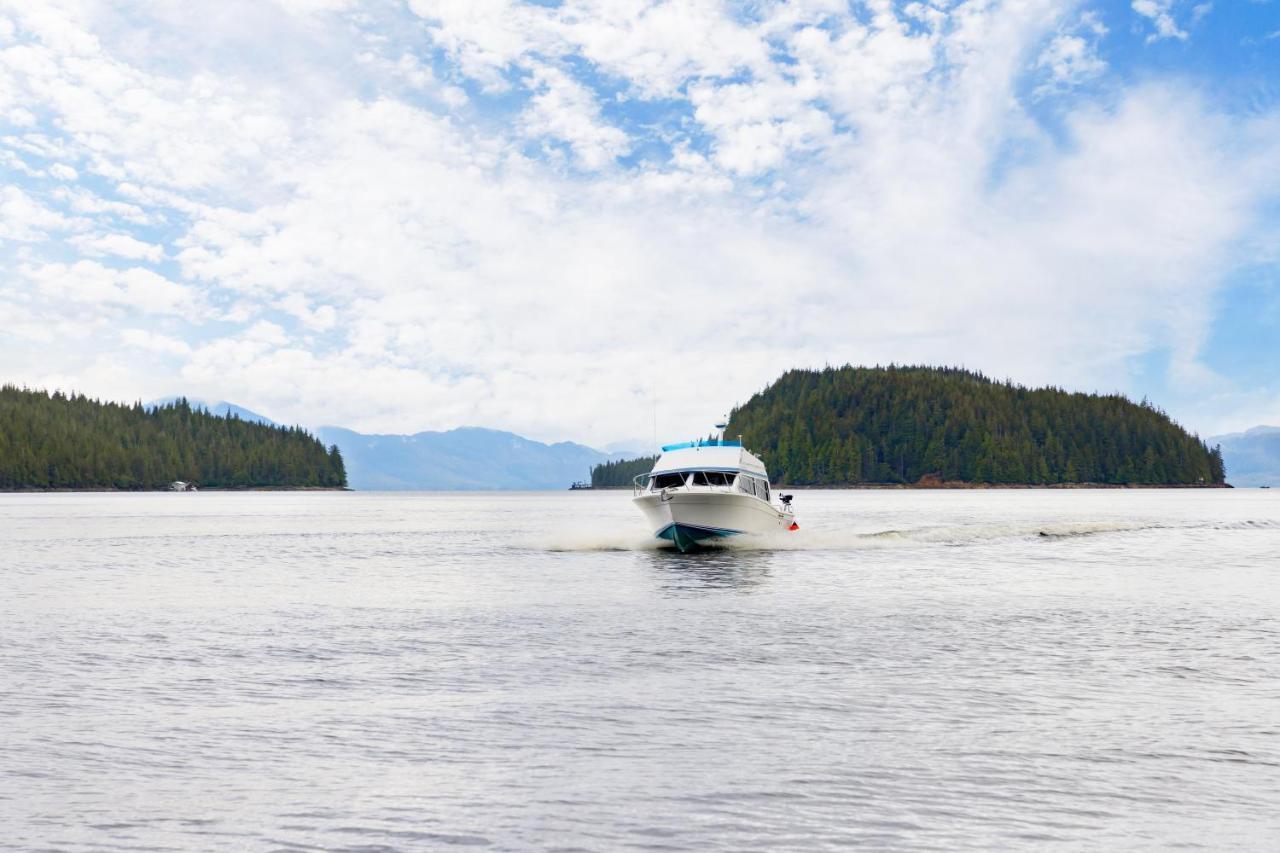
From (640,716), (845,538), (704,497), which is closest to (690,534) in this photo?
(704,497)

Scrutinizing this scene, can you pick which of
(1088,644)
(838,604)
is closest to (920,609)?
(838,604)

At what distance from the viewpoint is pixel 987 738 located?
1836 centimetres

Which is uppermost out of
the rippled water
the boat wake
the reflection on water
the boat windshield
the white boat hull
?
the boat windshield

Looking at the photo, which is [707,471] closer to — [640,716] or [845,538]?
[845,538]

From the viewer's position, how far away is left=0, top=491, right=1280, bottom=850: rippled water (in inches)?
545

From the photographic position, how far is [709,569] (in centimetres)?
5516

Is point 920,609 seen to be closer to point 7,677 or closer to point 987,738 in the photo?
point 987,738

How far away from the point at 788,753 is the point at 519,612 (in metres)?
21.3

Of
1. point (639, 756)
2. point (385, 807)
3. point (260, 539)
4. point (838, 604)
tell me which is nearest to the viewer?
point (385, 807)

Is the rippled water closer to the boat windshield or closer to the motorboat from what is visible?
the motorboat

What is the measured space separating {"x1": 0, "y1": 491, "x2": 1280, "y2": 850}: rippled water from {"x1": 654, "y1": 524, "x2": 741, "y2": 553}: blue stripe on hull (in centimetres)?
1544

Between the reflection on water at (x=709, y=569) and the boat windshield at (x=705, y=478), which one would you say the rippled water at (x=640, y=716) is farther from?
the boat windshield at (x=705, y=478)

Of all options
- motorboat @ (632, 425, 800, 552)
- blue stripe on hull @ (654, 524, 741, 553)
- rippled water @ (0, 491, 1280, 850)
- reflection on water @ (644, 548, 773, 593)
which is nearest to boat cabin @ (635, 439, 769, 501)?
motorboat @ (632, 425, 800, 552)

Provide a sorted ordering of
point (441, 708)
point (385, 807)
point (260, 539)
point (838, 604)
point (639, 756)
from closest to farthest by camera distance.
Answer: point (385, 807) → point (639, 756) → point (441, 708) → point (838, 604) → point (260, 539)
